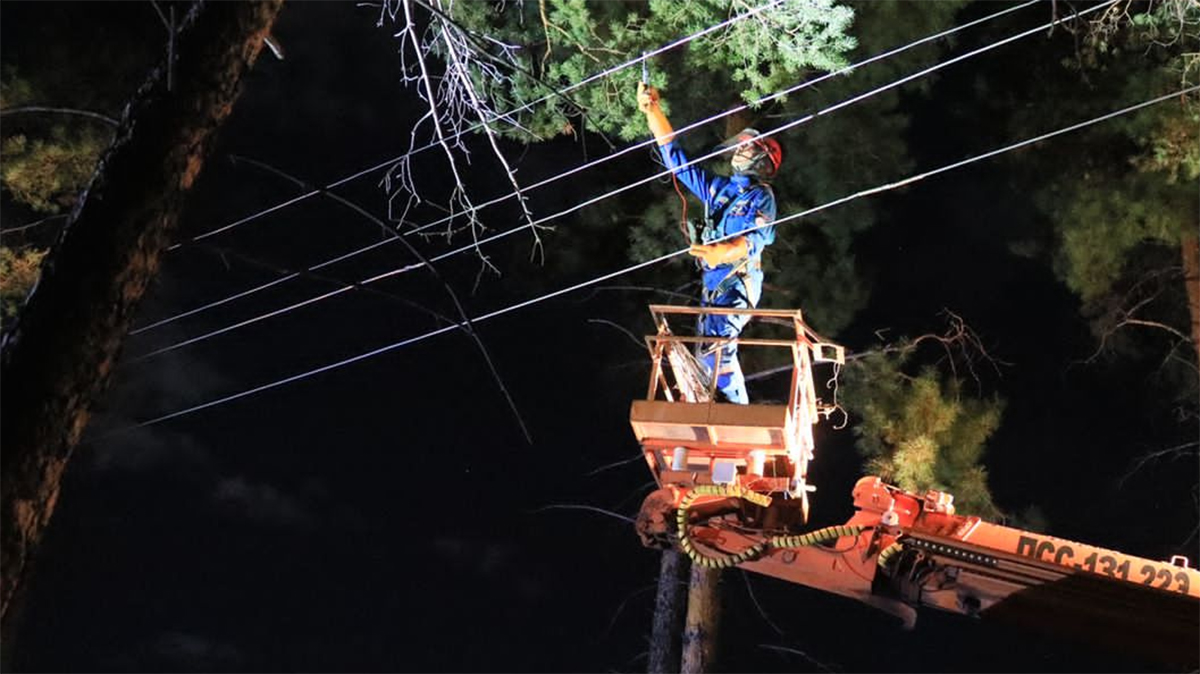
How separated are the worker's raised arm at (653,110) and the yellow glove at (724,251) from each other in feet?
2.27

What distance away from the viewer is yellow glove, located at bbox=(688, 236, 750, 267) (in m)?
6.46

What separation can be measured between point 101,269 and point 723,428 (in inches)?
131

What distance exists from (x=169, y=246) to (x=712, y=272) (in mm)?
3753

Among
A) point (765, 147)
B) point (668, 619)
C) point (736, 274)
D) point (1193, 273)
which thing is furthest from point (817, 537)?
point (1193, 273)

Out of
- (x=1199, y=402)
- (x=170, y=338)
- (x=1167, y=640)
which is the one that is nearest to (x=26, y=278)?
(x=170, y=338)

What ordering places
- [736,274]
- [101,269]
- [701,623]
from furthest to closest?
[701,623] → [736,274] → [101,269]

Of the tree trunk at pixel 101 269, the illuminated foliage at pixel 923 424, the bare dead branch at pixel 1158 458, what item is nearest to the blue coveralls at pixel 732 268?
the illuminated foliage at pixel 923 424

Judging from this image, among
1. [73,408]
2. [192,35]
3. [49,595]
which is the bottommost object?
[49,595]

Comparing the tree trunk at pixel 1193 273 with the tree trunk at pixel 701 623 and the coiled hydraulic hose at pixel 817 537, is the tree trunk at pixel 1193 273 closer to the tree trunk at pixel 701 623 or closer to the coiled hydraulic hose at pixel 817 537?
the tree trunk at pixel 701 623

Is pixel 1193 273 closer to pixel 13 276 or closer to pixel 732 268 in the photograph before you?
pixel 732 268

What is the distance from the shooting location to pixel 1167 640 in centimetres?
494

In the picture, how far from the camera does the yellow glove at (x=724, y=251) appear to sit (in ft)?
21.2

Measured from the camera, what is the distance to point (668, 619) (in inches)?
372

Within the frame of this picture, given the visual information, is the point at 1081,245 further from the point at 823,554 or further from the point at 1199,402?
the point at 823,554
